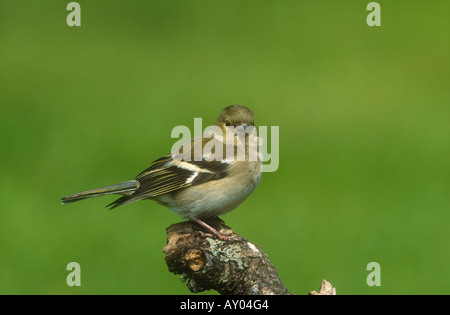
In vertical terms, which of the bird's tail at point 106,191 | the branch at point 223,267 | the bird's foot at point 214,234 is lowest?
the branch at point 223,267

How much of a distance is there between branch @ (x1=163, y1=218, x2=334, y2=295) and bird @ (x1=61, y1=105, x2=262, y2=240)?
0.60 meters

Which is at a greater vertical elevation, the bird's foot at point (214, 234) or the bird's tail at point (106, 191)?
the bird's tail at point (106, 191)

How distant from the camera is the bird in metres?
5.86

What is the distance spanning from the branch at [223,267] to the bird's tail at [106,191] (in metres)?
1.12

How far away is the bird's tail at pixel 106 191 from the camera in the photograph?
19.5 ft

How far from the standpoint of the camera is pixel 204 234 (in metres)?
5.44

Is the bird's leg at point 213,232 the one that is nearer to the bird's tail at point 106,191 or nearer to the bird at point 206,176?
the bird at point 206,176

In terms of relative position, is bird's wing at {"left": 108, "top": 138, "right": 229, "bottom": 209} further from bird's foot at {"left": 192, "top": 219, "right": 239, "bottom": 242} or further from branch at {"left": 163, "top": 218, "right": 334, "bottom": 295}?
branch at {"left": 163, "top": 218, "right": 334, "bottom": 295}

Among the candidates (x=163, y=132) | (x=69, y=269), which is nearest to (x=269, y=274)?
(x=69, y=269)

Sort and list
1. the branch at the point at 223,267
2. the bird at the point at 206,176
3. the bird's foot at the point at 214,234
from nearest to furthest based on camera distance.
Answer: the branch at the point at 223,267 < the bird's foot at the point at 214,234 < the bird at the point at 206,176

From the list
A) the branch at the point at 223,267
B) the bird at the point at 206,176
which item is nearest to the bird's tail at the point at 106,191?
the bird at the point at 206,176

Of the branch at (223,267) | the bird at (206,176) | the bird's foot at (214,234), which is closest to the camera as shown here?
the branch at (223,267)

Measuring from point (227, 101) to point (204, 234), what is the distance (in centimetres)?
1136
